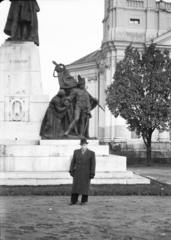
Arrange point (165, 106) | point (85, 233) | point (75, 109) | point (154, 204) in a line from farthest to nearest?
point (165, 106), point (75, 109), point (154, 204), point (85, 233)

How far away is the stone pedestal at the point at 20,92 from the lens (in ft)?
52.1

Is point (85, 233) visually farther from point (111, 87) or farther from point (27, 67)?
point (111, 87)

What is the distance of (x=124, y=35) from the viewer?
2025 inches

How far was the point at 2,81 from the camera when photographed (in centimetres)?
1622

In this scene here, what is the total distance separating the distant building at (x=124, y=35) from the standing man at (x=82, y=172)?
128 ft

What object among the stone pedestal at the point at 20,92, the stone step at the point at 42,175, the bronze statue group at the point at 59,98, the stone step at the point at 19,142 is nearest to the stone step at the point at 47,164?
the stone step at the point at 42,175

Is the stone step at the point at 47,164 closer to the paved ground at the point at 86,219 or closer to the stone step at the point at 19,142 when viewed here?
the stone step at the point at 19,142

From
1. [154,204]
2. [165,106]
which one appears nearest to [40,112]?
[154,204]

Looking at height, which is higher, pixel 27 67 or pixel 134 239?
pixel 27 67

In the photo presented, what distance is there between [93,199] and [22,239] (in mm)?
4800

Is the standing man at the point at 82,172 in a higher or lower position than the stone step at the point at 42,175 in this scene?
higher

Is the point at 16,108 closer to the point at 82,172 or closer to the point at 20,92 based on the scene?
the point at 20,92

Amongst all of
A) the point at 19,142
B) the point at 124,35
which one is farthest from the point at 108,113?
the point at 19,142

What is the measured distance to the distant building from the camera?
50562 millimetres
